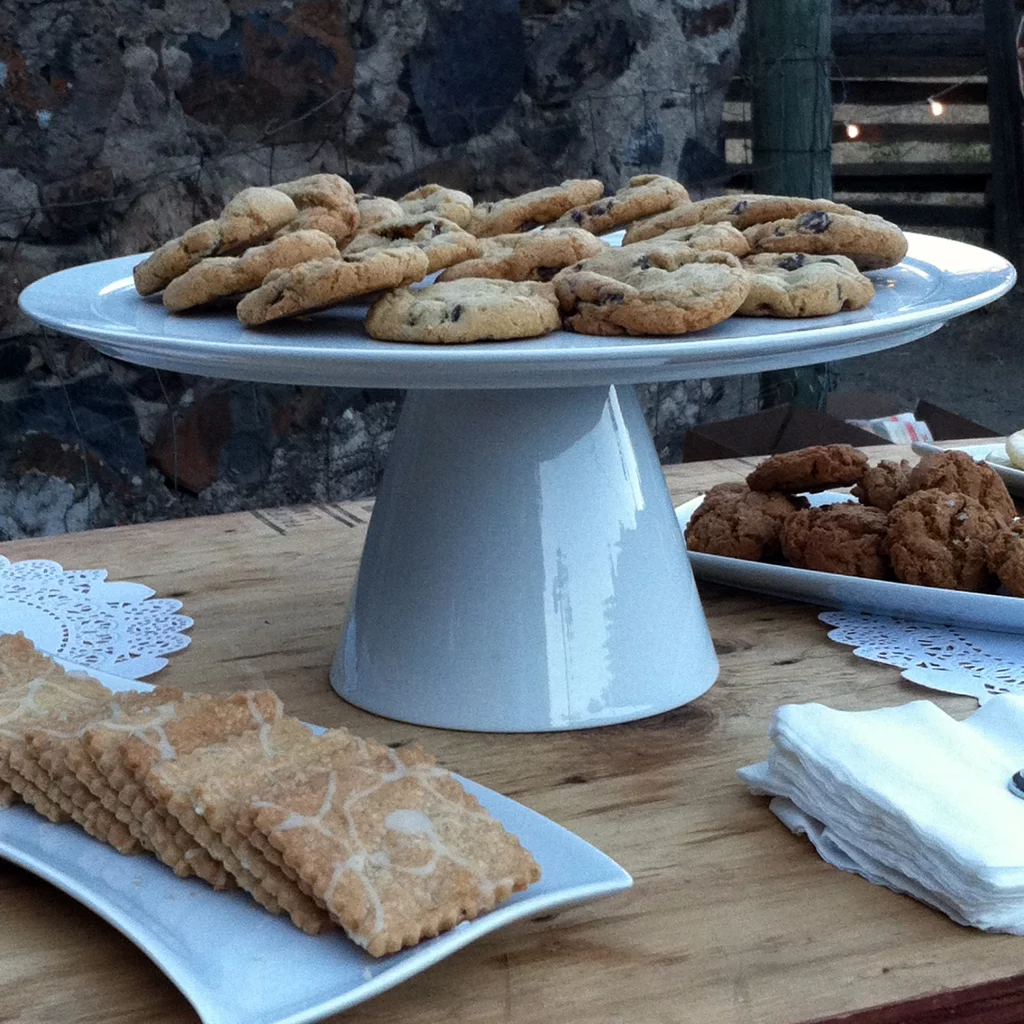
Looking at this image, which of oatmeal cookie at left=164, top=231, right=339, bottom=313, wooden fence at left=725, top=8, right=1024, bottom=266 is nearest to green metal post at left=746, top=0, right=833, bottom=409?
wooden fence at left=725, top=8, right=1024, bottom=266

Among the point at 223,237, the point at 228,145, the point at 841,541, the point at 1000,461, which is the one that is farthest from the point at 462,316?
the point at 228,145

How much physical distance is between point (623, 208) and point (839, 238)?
17 cm

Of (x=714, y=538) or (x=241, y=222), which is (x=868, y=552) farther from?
(x=241, y=222)

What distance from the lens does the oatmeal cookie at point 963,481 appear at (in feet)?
3.33

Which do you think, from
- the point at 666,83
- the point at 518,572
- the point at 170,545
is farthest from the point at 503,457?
the point at 666,83

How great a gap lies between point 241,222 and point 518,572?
11.0 inches

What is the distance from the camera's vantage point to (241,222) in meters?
0.85

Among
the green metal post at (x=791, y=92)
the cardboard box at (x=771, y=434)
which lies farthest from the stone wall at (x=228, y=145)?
the cardboard box at (x=771, y=434)

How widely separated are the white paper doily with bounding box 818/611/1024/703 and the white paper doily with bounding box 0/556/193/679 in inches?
19.1

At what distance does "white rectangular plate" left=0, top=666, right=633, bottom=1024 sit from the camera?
52cm

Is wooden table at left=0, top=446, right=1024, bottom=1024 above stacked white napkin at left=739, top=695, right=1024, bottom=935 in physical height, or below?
below

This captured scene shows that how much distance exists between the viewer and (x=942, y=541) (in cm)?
97

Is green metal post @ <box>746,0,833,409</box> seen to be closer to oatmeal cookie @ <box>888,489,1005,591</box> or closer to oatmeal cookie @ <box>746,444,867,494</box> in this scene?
oatmeal cookie @ <box>746,444,867,494</box>

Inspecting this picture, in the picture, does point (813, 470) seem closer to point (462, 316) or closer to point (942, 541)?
point (942, 541)
